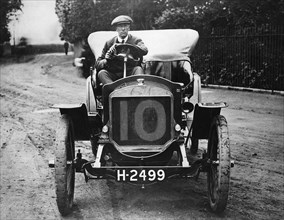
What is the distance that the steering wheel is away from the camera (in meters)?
6.48

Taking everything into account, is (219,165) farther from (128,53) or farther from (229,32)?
(229,32)

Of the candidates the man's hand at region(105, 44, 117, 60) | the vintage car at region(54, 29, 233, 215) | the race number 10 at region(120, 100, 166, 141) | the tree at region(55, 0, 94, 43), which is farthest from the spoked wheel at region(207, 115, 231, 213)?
the tree at region(55, 0, 94, 43)

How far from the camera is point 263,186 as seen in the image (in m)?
6.23

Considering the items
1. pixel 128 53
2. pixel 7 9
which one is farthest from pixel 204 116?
pixel 7 9

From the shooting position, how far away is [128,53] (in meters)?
6.62

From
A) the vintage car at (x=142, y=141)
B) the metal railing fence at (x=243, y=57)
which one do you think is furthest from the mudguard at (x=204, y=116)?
the metal railing fence at (x=243, y=57)

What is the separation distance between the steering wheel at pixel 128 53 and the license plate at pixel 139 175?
→ 1.75 metres

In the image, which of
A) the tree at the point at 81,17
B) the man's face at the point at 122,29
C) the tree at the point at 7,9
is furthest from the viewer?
the tree at the point at 7,9

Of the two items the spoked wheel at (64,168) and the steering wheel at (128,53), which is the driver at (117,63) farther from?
the spoked wheel at (64,168)

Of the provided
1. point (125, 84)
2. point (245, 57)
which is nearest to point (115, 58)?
point (125, 84)

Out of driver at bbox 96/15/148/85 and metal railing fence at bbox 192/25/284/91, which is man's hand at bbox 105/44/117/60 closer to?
driver at bbox 96/15/148/85

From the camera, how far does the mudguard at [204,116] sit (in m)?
5.75

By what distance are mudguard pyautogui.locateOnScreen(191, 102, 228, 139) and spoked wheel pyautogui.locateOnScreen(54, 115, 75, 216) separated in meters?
1.50

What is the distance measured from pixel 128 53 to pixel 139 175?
1.98 meters
